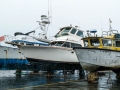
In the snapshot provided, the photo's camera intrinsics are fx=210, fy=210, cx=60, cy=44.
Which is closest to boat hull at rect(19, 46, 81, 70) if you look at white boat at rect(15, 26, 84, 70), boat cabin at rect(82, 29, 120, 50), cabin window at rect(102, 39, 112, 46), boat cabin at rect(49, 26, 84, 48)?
white boat at rect(15, 26, 84, 70)

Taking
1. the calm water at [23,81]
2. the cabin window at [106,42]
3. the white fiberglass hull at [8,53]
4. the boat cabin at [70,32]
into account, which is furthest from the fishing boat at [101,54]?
the white fiberglass hull at [8,53]

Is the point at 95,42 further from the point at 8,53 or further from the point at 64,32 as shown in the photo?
the point at 8,53

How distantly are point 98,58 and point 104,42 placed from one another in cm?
138

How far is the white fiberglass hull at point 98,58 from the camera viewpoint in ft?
45.6

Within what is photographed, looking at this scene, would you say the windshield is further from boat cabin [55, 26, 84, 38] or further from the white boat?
the white boat

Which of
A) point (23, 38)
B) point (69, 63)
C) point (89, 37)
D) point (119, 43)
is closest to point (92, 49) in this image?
point (89, 37)

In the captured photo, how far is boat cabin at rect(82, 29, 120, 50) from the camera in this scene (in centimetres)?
1454

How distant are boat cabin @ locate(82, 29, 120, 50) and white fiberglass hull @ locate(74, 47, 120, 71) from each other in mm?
656

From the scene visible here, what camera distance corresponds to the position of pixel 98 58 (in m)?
14.0

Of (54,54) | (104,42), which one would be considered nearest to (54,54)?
(54,54)

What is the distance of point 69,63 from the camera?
725 inches

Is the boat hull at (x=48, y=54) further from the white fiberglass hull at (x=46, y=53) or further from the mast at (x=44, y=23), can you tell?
the mast at (x=44, y=23)

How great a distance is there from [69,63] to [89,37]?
Answer: 14.1 feet

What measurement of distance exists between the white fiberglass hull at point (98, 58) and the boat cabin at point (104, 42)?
0.66 m
